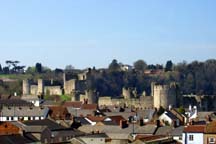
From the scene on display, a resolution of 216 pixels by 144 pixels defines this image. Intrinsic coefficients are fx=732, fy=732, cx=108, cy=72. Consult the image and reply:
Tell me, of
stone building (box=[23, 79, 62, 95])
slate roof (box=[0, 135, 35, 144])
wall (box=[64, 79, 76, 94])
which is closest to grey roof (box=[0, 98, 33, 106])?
wall (box=[64, 79, 76, 94])

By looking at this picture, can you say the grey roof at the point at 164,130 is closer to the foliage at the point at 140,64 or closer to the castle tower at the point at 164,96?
the castle tower at the point at 164,96

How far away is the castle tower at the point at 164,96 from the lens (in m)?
88.2

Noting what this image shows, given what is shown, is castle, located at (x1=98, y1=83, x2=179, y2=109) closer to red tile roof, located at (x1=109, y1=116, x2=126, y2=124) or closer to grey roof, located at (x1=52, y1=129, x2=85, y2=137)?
red tile roof, located at (x1=109, y1=116, x2=126, y2=124)

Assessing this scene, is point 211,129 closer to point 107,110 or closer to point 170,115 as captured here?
point 170,115

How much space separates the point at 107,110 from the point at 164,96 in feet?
37.6

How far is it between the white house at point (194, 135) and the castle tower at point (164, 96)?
42264 mm

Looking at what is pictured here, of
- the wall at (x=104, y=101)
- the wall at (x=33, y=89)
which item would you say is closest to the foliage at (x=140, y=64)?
the wall at (x=33, y=89)

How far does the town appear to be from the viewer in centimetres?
4753

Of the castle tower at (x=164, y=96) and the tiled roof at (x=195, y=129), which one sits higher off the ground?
the castle tower at (x=164, y=96)

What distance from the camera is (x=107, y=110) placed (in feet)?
261

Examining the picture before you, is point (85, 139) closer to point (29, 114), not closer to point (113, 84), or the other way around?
point (29, 114)

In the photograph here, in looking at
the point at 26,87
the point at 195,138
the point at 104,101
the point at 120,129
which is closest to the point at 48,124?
the point at 120,129

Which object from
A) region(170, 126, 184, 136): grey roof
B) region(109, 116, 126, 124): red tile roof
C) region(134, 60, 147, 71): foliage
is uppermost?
region(134, 60, 147, 71): foliage

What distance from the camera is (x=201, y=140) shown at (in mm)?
44031
